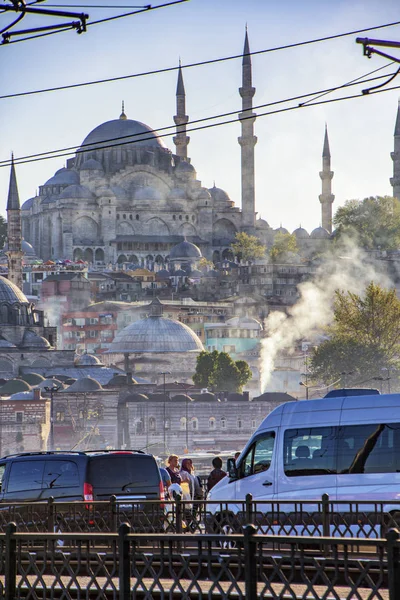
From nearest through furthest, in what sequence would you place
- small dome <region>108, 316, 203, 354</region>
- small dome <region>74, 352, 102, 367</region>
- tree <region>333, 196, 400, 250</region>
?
small dome <region>74, 352, 102, 367</region> → small dome <region>108, 316, 203, 354</region> → tree <region>333, 196, 400, 250</region>

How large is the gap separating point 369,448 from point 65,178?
113686mm

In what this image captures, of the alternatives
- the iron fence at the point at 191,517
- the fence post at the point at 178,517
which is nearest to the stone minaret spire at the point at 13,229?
the iron fence at the point at 191,517

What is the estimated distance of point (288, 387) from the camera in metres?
86.9

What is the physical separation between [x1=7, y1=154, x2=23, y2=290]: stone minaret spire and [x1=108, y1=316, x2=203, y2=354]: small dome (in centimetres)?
1035

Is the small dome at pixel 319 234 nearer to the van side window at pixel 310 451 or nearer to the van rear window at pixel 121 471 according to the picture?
the van rear window at pixel 121 471

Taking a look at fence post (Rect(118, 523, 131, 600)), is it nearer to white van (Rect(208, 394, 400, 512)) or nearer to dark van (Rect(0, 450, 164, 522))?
white van (Rect(208, 394, 400, 512))

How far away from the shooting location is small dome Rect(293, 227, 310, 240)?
127938 mm

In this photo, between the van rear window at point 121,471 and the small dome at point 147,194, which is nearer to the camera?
the van rear window at point 121,471

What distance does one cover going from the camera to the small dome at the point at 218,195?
125062mm

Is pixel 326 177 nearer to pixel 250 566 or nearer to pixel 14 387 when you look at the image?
pixel 14 387

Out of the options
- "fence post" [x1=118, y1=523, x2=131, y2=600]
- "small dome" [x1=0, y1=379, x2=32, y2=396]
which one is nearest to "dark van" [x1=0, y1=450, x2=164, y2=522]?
"fence post" [x1=118, y1=523, x2=131, y2=600]

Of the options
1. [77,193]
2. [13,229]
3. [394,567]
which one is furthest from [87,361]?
[394,567]

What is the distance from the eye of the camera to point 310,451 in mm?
13664

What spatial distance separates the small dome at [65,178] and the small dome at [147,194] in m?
5.98
